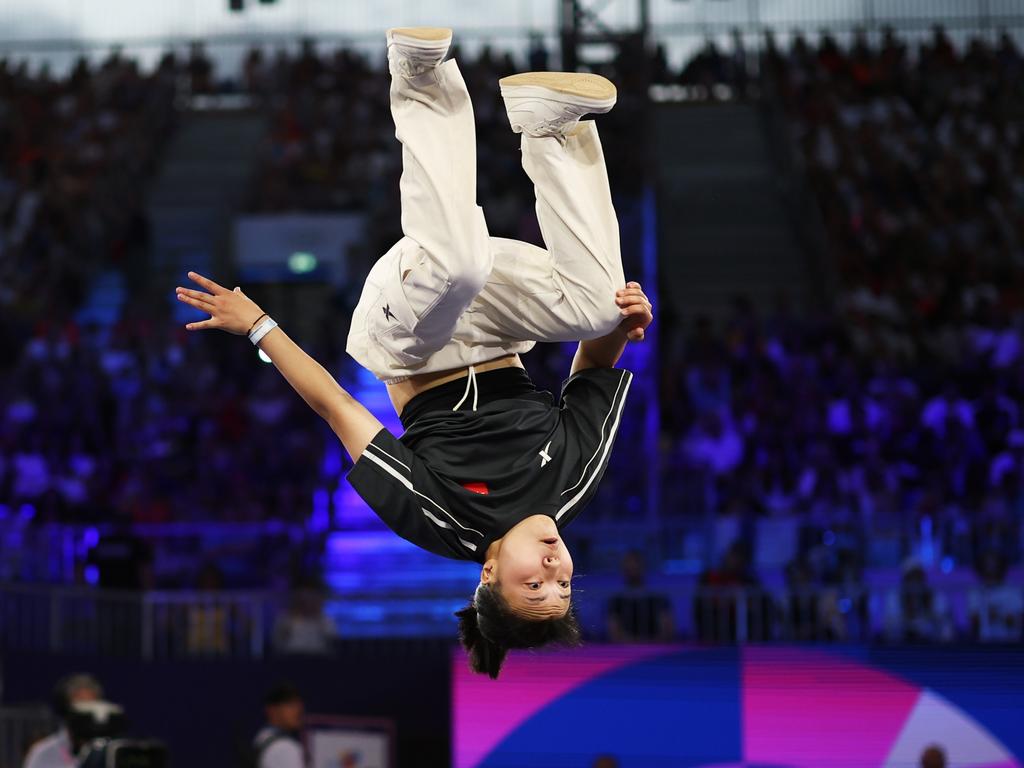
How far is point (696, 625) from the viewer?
9797 millimetres

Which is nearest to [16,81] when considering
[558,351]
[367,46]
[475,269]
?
[367,46]

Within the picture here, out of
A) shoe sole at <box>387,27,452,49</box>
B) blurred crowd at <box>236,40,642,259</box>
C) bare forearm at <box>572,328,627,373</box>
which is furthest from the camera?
blurred crowd at <box>236,40,642,259</box>

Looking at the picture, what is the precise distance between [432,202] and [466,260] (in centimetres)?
21

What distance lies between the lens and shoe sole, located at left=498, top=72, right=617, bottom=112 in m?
4.56

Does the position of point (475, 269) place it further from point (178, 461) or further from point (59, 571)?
point (178, 461)

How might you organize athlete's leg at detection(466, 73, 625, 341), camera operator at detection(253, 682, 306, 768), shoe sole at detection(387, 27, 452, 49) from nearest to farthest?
shoe sole at detection(387, 27, 452, 49) → athlete's leg at detection(466, 73, 625, 341) → camera operator at detection(253, 682, 306, 768)

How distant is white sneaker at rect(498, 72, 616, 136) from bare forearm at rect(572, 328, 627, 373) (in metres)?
0.65

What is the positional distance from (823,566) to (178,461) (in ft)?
17.3

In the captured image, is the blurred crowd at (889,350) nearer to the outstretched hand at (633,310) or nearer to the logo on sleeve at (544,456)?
the outstretched hand at (633,310)

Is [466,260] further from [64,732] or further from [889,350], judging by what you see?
[889,350]

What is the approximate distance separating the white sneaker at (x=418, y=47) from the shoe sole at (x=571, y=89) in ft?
1.05

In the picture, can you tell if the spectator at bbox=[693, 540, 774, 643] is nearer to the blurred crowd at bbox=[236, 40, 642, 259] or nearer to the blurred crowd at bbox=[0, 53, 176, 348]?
the blurred crowd at bbox=[236, 40, 642, 259]

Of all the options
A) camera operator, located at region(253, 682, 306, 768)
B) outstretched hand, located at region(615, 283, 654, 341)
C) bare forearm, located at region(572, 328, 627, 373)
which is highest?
outstretched hand, located at region(615, 283, 654, 341)

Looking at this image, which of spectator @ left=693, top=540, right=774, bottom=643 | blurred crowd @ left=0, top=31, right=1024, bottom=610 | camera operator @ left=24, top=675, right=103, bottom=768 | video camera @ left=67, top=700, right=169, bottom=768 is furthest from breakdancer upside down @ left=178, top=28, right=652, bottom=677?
blurred crowd @ left=0, top=31, right=1024, bottom=610
